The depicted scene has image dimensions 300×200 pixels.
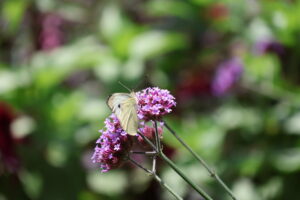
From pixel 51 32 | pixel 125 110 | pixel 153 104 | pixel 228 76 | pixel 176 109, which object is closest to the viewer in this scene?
pixel 125 110

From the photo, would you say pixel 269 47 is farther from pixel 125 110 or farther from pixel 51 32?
pixel 125 110

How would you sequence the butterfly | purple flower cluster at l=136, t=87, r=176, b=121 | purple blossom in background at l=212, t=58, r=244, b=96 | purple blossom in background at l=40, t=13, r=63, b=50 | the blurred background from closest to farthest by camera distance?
the butterfly < purple flower cluster at l=136, t=87, r=176, b=121 < the blurred background < purple blossom in background at l=212, t=58, r=244, b=96 < purple blossom in background at l=40, t=13, r=63, b=50

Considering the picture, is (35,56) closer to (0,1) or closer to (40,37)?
(40,37)

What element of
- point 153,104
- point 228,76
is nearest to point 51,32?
point 228,76

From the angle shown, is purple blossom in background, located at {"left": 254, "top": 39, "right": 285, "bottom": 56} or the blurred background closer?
the blurred background

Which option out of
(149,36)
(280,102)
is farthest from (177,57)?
(280,102)

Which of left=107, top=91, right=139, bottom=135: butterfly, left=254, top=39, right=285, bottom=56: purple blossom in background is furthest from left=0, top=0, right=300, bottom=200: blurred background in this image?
left=107, top=91, right=139, bottom=135: butterfly

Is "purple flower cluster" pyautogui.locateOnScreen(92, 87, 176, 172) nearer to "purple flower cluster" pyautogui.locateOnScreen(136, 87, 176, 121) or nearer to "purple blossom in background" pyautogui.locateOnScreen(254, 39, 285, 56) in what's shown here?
"purple flower cluster" pyautogui.locateOnScreen(136, 87, 176, 121)
